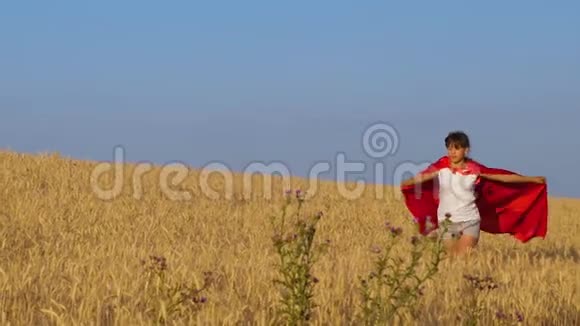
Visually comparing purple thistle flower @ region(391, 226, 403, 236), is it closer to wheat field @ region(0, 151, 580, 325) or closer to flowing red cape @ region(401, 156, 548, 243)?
wheat field @ region(0, 151, 580, 325)

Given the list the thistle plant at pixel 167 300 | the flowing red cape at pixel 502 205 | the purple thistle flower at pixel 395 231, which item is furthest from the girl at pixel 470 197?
the purple thistle flower at pixel 395 231

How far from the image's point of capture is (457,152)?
809 cm

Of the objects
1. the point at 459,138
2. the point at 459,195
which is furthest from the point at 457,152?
the point at 459,195

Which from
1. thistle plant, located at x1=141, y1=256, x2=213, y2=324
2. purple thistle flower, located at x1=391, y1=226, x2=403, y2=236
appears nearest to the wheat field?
thistle plant, located at x1=141, y1=256, x2=213, y2=324

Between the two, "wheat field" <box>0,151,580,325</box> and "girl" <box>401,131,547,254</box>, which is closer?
"wheat field" <box>0,151,580,325</box>

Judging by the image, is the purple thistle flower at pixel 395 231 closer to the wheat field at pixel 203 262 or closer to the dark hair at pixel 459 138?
the wheat field at pixel 203 262

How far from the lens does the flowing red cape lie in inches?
353

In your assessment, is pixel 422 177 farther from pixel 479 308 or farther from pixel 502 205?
pixel 479 308

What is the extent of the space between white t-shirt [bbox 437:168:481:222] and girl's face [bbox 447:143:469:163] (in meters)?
0.15

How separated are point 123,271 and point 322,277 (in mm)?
1318

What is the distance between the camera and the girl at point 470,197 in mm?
8156

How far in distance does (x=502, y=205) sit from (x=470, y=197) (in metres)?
1.06

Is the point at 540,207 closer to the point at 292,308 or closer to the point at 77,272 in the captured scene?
the point at 77,272

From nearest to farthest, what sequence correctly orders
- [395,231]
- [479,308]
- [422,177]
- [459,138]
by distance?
[395,231] → [479,308] → [459,138] → [422,177]
